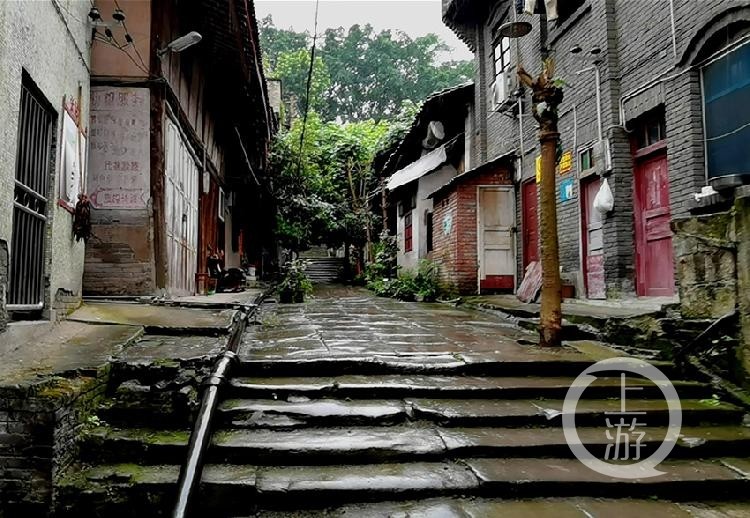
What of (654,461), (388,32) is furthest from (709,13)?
(388,32)

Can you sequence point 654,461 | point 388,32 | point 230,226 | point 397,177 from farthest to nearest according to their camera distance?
point 388,32
point 230,226
point 397,177
point 654,461

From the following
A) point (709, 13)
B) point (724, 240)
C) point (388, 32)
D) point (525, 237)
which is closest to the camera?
point (724, 240)

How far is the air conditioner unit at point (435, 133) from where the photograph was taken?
1562 cm

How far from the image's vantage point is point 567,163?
9.91 m

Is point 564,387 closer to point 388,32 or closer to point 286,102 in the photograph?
point 286,102

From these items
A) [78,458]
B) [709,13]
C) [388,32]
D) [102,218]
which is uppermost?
[388,32]

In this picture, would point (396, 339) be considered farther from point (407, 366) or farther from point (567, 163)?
point (567, 163)

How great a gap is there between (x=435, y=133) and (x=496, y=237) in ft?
15.0

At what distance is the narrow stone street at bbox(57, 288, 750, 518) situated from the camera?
313cm

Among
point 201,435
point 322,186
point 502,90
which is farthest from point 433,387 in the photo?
point 322,186

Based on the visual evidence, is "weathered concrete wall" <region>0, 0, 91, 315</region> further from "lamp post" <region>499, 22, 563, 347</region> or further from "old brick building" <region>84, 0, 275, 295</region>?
"lamp post" <region>499, 22, 563, 347</region>

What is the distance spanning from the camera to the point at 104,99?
7324mm

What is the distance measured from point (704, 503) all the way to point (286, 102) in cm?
3578

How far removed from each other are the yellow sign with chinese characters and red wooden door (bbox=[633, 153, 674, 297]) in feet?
4.97
